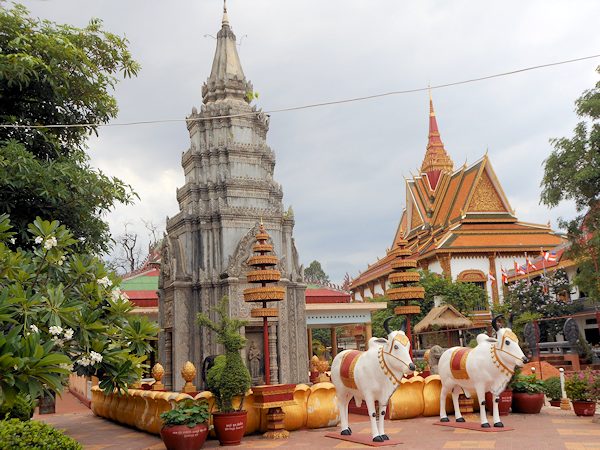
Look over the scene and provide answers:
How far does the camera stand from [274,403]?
12.5m

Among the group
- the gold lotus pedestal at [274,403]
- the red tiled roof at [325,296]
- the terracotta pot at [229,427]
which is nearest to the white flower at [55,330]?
the terracotta pot at [229,427]

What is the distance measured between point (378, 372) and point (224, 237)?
10086 mm

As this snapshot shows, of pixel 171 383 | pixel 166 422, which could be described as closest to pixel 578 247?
pixel 171 383

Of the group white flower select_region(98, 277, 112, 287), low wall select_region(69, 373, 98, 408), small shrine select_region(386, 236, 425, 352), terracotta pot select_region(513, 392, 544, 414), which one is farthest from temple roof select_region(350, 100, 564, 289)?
white flower select_region(98, 277, 112, 287)

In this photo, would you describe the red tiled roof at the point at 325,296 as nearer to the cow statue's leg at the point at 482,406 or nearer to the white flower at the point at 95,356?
the cow statue's leg at the point at 482,406

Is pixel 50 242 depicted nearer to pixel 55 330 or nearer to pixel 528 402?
pixel 55 330

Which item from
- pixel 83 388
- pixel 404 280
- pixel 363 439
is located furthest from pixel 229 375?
pixel 83 388

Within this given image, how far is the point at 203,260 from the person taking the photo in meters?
20.3

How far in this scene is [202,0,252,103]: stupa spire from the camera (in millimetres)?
22547

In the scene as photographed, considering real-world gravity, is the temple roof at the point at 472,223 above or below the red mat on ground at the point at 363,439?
above

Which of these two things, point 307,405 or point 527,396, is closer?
point 307,405

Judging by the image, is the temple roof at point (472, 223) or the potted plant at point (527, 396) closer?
the potted plant at point (527, 396)

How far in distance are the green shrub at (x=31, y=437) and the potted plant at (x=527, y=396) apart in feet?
35.9

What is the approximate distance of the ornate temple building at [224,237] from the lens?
778 inches
